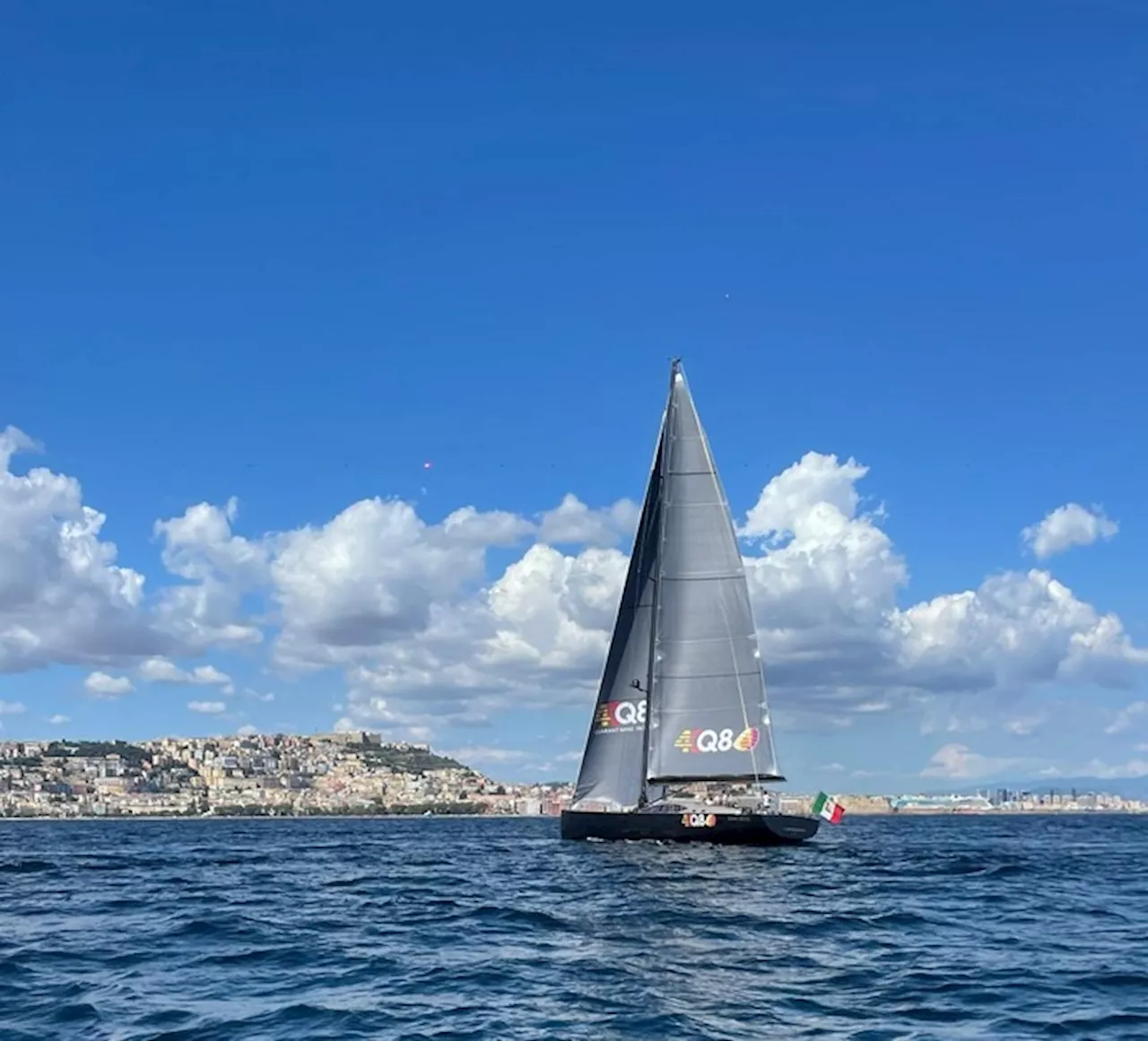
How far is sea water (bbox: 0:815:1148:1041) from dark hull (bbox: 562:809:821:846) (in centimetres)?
664

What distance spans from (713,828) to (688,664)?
25.5 feet

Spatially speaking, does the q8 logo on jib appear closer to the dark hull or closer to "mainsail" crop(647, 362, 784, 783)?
"mainsail" crop(647, 362, 784, 783)

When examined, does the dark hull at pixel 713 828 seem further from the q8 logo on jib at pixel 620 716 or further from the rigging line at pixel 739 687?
the q8 logo on jib at pixel 620 716

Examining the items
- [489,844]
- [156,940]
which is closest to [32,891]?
[156,940]

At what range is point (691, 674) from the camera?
58.3m

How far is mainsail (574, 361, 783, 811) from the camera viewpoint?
5784cm

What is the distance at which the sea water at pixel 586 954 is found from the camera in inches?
714

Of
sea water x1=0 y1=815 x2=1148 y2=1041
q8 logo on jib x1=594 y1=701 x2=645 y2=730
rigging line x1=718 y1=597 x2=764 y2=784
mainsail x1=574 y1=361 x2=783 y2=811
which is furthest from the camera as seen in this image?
q8 logo on jib x1=594 y1=701 x2=645 y2=730

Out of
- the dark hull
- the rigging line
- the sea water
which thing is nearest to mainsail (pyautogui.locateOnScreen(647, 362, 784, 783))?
the rigging line

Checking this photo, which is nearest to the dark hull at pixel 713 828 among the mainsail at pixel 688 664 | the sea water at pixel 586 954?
the mainsail at pixel 688 664

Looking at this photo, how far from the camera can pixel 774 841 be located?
180 feet

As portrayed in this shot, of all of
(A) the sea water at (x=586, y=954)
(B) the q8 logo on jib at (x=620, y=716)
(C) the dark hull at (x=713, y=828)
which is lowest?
(A) the sea water at (x=586, y=954)

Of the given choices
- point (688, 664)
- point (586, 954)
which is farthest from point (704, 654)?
point (586, 954)

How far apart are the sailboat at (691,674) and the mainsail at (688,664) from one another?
0.13 ft
